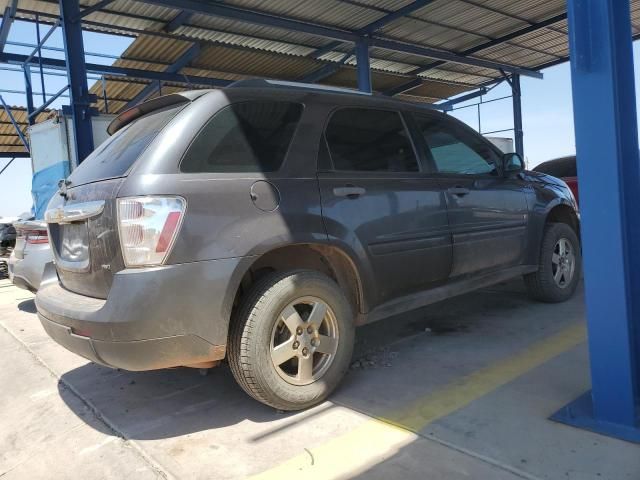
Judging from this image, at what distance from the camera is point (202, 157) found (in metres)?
2.73

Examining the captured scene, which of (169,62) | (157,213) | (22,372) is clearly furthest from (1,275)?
(157,213)

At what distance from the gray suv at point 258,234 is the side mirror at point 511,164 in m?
0.66

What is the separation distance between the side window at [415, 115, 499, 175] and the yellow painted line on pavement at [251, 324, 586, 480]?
1.49 metres

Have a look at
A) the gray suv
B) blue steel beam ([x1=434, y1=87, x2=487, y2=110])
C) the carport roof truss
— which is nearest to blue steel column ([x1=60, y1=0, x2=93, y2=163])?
the carport roof truss

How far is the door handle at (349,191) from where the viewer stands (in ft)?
10.3

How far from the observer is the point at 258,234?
9.00 ft

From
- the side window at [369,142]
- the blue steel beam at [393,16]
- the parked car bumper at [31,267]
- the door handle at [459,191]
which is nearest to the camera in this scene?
the side window at [369,142]

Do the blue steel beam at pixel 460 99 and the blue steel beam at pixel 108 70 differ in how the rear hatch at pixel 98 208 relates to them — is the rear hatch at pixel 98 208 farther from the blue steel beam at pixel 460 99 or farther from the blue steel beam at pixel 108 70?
the blue steel beam at pixel 460 99

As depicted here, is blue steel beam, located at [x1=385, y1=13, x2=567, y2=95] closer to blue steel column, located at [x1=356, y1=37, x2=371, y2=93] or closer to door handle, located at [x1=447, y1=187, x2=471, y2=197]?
blue steel column, located at [x1=356, y1=37, x2=371, y2=93]

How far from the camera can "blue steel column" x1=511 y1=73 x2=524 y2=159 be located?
15.5 meters

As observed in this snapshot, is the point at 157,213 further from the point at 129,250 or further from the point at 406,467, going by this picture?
the point at 406,467

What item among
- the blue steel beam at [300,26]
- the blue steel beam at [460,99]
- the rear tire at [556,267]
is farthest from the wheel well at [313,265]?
the blue steel beam at [460,99]

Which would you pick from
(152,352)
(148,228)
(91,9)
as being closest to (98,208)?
(148,228)

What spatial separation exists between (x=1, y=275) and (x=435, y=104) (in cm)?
1371
